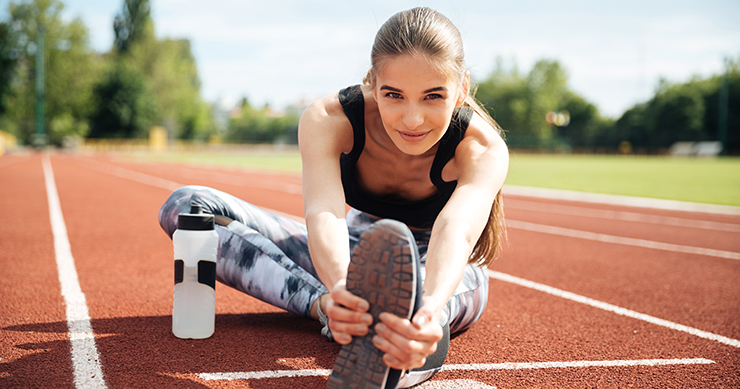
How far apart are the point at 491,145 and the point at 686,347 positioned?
1.57 m

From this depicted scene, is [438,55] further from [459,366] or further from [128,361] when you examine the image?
[128,361]

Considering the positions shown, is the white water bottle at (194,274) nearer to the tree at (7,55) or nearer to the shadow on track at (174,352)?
the shadow on track at (174,352)

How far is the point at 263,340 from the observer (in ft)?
8.55

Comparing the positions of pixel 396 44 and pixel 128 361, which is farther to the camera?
pixel 128 361

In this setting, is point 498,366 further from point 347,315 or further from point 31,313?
point 31,313

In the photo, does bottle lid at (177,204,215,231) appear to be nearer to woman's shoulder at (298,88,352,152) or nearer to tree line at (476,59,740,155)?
woman's shoulder at (298,88,352,152)

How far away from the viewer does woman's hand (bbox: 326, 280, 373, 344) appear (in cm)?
158

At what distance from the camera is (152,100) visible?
49.8 m

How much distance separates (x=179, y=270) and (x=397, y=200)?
1070 mm

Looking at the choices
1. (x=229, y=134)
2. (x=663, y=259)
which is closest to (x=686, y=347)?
(x=663, y=259)

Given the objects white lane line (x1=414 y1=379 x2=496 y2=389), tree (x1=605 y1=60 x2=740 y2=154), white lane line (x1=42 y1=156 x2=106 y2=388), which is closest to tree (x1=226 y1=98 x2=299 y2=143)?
tree (x1=605 y1=60 x2=740 y2=154)

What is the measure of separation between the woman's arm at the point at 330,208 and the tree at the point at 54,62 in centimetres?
5271

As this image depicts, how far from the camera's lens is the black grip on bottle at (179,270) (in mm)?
2396

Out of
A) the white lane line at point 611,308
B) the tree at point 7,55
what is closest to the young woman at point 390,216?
the white lane line at point 611,308
